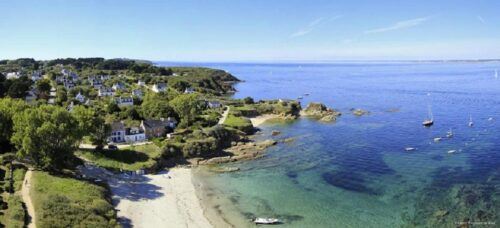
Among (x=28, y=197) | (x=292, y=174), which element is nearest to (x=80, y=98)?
(x=28, y=197)

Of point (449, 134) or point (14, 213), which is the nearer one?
point (14, 213)

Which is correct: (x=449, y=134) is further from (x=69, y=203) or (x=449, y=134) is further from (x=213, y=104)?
(x=69, y=203)

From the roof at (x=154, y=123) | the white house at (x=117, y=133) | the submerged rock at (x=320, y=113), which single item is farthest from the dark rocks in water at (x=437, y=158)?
the white house at (x=117, y=133)

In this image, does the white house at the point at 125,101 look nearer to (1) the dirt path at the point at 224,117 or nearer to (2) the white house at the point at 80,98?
(2) the white house at the point at 80,98

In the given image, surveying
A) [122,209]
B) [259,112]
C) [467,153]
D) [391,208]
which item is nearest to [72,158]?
[122,209]

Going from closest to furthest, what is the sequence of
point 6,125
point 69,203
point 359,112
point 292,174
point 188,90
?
point 69,203 < point 292,174 < point 6,125 < point 359,112 < point 188,90

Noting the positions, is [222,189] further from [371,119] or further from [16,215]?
[371,119]

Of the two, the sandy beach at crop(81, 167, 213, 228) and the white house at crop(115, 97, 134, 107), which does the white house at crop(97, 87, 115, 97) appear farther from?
the sandy beach at crop(81, 167, 213, 228)
